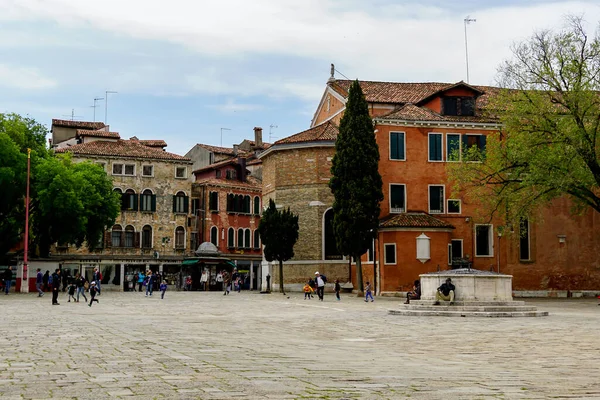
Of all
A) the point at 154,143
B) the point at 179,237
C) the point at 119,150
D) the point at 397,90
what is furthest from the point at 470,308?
the point at 154,143

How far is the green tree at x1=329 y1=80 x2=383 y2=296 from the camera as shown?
39.4m

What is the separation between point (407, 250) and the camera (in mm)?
40406

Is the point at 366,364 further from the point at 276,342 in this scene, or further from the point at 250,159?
the point at 250,159

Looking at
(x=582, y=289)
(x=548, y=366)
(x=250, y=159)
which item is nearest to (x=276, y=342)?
(x=548, y=366)

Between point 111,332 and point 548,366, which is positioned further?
point 111,332

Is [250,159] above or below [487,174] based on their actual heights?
above

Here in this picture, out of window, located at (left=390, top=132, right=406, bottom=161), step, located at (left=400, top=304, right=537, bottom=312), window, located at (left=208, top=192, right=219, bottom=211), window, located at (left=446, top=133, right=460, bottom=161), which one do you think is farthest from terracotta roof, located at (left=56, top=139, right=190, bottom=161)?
step, located at (left=400, top=304, right=537, bottom=312)

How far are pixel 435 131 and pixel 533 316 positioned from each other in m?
19.8

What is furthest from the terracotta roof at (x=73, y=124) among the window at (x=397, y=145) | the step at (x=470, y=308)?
the step at (x=470, y=308)

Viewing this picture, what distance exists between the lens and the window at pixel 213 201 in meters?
66.1

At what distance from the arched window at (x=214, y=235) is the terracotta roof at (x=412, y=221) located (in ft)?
87.0

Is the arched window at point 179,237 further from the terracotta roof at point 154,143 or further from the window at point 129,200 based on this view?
the terracotta roof at point 154,143

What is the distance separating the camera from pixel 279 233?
4591 cm

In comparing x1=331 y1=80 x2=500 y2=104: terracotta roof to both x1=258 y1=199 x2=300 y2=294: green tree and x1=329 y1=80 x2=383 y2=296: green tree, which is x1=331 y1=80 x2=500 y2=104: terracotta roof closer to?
x1=329 y1=80 x2=383 y2=296: green tree
